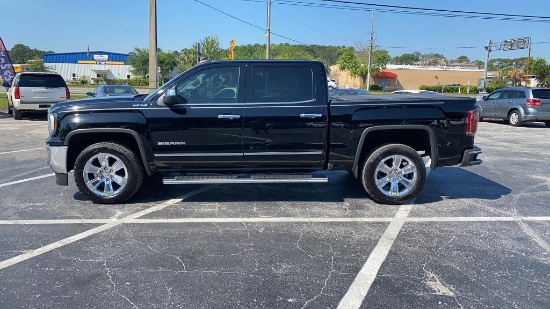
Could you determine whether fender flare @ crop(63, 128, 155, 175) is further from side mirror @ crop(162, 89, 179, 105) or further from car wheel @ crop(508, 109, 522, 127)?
car wheel @ crop(508, 109, 522, 127)

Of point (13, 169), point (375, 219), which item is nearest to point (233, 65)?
point (375, 219)

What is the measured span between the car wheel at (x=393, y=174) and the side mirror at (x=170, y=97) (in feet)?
8.85

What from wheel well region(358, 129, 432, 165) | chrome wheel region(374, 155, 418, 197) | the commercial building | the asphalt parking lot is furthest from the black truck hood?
the commercial building

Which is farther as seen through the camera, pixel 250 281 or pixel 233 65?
pixel 233 65

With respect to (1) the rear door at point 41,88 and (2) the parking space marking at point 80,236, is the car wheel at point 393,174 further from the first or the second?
(1) the rear door at point 41,88

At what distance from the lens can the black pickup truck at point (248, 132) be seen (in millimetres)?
5109

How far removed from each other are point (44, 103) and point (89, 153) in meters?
11.8

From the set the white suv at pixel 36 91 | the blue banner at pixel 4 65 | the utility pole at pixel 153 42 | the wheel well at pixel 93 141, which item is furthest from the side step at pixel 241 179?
the blue banner at pixel 4 65

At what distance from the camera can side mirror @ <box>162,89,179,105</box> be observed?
4.94 metres

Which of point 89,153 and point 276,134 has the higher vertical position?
point 276,134

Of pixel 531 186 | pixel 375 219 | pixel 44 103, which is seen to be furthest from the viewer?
pixel 44 103

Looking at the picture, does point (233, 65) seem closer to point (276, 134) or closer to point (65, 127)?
point (276, 134)

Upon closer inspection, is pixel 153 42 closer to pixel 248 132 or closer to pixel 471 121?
pixel 248 132

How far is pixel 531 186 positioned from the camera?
654 cm
